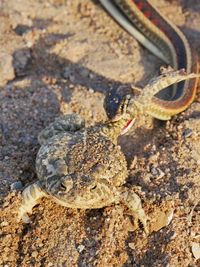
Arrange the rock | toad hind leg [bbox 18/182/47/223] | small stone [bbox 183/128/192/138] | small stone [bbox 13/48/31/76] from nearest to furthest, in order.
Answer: toad hind leg [bbox 18/182/47/223], small stone [bbox 183/128/192/138], the rock, small stone [bbox 13/48/31/76]

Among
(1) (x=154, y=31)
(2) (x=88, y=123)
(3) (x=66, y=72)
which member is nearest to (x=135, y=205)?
(2) (x=88, y=123)

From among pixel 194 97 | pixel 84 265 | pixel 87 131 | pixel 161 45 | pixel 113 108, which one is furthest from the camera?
pixel 161 45

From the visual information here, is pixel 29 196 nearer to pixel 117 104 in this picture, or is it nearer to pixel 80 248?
pixel 80 248

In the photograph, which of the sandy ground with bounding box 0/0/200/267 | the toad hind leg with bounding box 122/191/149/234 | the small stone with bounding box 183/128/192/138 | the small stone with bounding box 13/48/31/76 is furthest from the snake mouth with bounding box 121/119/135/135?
the small stone with bounding box 13/48/31/76

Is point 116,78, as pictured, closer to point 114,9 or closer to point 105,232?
point 114,9

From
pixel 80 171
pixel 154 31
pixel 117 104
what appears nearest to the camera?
pixel 80 171

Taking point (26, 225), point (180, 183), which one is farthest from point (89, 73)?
point (26, 225)

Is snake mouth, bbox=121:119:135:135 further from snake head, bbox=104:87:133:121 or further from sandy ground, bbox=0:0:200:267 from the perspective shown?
snake head, bbox=104:87:133:121

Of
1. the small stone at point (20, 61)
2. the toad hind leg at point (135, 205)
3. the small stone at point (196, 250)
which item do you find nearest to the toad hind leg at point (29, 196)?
the toad hind leg at point (135, 205)
